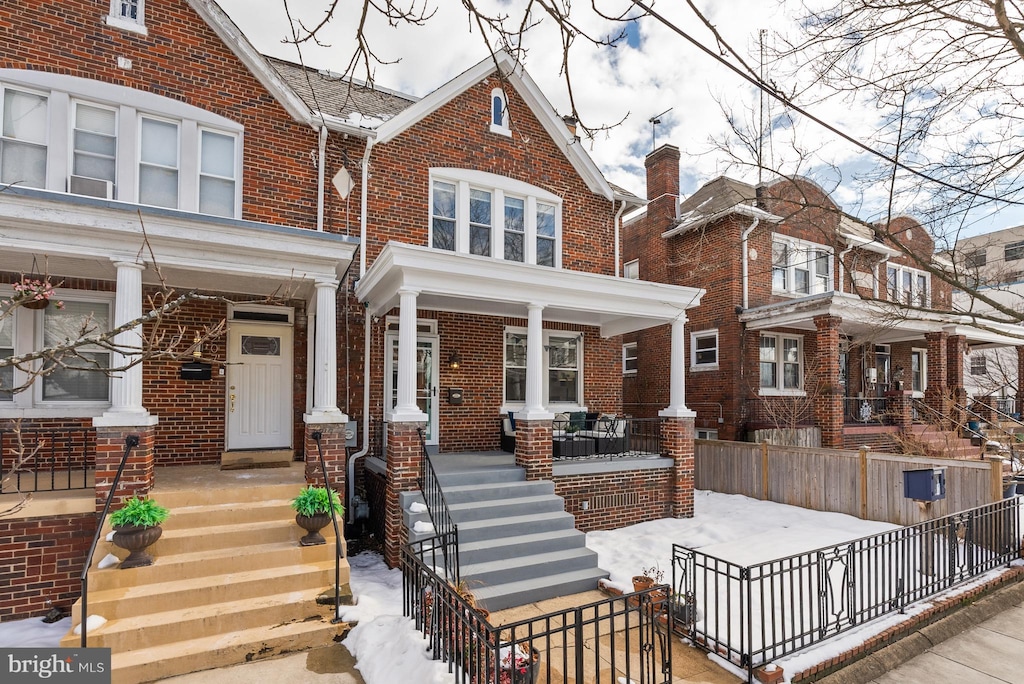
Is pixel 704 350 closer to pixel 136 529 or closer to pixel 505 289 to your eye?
pixel 505 289

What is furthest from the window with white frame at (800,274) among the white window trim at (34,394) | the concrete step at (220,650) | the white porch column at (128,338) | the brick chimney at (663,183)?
the white window trim at (34,394)

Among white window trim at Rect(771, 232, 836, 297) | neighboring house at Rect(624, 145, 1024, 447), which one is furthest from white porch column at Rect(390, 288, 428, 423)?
white window trim at Rect(771, 232, 836, 297)

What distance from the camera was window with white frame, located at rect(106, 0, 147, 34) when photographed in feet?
27.1

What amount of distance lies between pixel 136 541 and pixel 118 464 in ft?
3.67

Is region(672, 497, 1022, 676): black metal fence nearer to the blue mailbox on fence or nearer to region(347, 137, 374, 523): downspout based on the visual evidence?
the blue mailbox on fence

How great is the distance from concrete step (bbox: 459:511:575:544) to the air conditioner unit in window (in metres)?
7.21

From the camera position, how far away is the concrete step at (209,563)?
5.66m

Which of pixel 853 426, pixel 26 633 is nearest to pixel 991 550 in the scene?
pixel 853 426

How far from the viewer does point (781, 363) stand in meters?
15.3

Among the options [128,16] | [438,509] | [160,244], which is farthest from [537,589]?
[128,16]

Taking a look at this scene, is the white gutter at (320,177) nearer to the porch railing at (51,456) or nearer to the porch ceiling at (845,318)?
the porch railing at (51,456)

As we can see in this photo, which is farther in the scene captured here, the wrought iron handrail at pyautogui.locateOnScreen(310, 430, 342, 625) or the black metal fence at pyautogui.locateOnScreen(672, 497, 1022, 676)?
the wrought iron handrail at pyautogui.locateOnScreen(310, 430, 342, 625)

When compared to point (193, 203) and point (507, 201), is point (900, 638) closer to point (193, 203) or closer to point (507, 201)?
point (507, 201)

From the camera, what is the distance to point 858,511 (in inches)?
396
